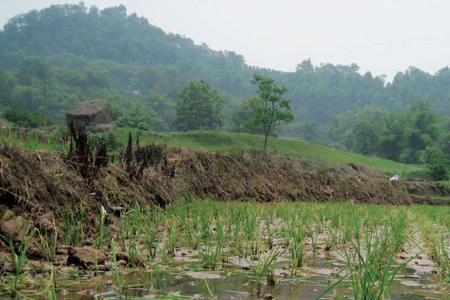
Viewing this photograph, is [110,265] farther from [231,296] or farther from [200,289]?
[231,296]

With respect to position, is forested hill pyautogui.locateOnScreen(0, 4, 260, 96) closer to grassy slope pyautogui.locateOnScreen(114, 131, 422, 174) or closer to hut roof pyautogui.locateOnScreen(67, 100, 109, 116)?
grassy slope pyautogui.locateOnScreen(114, 131, 422, 174)

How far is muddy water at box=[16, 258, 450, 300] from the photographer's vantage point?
3.33 meters

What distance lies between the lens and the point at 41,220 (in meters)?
5.19

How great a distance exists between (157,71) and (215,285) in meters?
140

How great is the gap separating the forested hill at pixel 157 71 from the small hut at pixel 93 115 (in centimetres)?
6257

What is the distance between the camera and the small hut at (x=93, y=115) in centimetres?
4239

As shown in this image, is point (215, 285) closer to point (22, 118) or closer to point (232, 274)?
point (232, 274)

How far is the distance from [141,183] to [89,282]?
6.05m

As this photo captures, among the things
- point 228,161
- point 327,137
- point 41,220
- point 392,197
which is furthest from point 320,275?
point 327,137

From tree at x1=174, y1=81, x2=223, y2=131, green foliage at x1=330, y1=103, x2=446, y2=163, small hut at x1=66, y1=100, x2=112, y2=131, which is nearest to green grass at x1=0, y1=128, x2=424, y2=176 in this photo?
small hut at x1=66, y1=100, x2=112, y2=131

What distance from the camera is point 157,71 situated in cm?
14050

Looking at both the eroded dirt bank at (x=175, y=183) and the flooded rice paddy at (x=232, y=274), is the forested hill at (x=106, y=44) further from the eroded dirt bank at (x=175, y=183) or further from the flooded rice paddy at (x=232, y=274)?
the flooded rice paddy at (x=232, y=274)

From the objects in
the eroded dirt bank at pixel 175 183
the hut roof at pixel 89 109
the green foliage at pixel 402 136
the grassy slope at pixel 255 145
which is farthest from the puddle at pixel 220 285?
the green foliage at pixel 402 136

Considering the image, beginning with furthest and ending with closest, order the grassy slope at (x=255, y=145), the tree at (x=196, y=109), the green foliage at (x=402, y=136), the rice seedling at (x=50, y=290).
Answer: the tree at (x=196, y=109)
the green foliage at (x=402, y=136)
the grassy slope at (x=255, y=145)
the rice seedling at (x=50, y=290)
